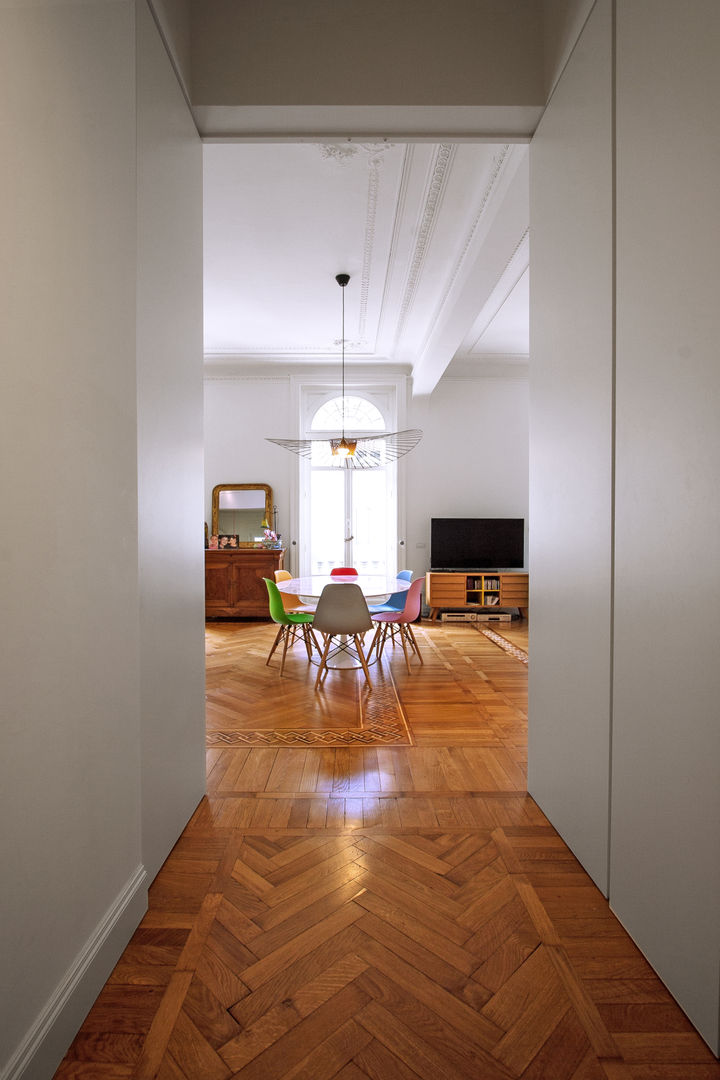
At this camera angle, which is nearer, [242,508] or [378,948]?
[378,948]

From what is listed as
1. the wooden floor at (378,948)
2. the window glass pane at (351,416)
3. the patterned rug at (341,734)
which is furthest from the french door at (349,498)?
the wooden floor at (378,948)

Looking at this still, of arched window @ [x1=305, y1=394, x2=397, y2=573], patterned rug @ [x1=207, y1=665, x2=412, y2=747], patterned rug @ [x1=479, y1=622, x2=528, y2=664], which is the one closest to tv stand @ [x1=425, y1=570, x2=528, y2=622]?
patterned rug @ [x1=479, y1=622, x2=528, y2=664]

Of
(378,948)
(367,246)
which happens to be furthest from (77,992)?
(367,246)

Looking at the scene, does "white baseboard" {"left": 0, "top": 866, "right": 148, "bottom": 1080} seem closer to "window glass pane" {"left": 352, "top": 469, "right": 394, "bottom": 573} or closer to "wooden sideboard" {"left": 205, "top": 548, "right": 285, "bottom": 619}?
"wooden sideboard" {"left": 205, "top": 548, "right": 285, "bottom": 619}

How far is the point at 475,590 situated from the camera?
7.32 m

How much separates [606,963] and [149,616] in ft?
5.33

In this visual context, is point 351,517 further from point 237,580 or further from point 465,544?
point 237,580

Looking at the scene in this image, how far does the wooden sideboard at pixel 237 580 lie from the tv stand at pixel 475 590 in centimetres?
205

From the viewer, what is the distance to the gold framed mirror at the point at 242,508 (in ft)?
24.8

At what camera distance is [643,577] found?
153 cm

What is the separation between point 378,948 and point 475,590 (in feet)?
19.6

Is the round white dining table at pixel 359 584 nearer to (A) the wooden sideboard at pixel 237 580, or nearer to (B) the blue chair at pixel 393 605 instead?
(B) the blue chair at pixel 393 605

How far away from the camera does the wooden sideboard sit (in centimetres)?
695

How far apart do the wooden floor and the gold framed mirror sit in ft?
16.4
